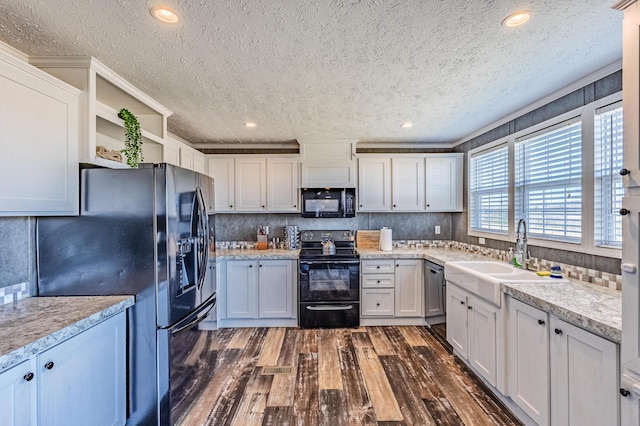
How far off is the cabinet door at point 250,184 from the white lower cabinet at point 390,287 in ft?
5.49

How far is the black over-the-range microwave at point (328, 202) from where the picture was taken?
383 cm

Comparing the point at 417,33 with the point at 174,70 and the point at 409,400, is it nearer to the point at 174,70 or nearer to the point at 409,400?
the point at 174,70

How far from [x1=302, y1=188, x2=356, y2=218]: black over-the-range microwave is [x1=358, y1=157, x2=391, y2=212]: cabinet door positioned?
148 millimetres

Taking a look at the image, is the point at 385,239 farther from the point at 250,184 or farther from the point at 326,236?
the point at 250,184

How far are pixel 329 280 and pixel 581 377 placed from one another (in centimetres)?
234

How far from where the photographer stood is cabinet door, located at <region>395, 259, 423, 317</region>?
345 centimetres

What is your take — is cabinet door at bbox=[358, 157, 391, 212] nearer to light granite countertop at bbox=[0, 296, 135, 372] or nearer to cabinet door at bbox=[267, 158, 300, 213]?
cabinet door at bbox=[267, 158, 300, 213]

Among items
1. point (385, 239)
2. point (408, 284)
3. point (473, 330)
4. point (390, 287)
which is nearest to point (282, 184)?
point (385, 239)

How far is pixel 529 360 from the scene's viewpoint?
176cm

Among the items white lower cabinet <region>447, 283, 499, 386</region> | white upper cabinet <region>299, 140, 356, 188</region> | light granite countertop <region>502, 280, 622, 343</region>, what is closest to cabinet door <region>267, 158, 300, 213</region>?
white upper cabinet <region>299, 140, 356, 188</region>

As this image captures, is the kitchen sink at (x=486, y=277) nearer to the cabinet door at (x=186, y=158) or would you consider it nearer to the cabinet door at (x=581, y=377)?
the cabinet door at (x=581, y=377)

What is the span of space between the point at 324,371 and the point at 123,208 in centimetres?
208

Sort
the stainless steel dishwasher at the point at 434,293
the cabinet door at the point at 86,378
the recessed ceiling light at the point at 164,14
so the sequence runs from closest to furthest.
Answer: the cabinet door at the point at 86,378
the recessed ceiling light at the point at 164,14
the stainless steel dishwasher at the point at 434,293

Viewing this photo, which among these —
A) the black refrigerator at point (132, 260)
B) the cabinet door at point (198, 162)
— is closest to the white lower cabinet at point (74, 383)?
the black refrigerator at point (132, 260)
